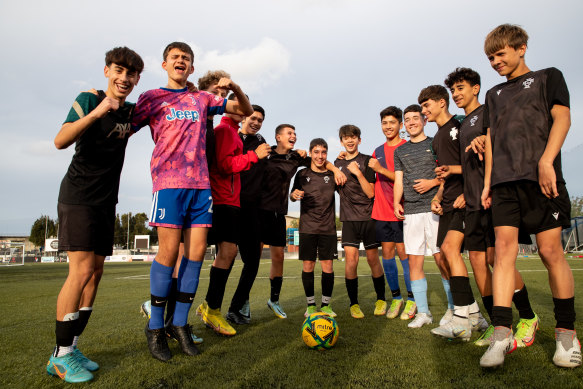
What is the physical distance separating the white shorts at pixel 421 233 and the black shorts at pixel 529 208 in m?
1.71

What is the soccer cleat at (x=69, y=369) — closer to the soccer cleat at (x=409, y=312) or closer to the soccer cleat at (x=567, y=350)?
the soccer cleat at (x=567, y=350)

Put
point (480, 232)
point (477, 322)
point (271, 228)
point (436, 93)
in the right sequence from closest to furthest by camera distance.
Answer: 1. point (480, 232)
2. point (477, 322)
3. point (436, 93)
4. point (271, 228)

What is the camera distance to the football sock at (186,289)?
312 cm

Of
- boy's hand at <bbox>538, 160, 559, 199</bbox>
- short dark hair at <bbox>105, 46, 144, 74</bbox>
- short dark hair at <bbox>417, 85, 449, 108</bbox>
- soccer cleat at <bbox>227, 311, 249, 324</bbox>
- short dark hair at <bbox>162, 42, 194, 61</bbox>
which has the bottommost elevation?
soccer cleat at <bbox>227, 311, 249, 324</bbox>

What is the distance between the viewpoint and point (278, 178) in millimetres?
5273

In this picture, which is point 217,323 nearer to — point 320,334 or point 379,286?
point 320,334

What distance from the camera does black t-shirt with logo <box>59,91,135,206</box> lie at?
272cm

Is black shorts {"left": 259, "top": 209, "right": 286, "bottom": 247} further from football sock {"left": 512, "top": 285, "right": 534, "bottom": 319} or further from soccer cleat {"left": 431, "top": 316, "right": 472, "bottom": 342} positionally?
football sock {"left": 512, "top": 285, "right": 534, "bottom": 319}

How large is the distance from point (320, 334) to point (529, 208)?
1.93 meters

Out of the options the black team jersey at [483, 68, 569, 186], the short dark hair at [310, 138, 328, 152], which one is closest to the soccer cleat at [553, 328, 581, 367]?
the black team jersey at [483, 68, 569, 186]

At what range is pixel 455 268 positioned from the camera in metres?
3.55

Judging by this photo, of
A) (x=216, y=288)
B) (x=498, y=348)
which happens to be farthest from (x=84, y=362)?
(x=498, y=348)

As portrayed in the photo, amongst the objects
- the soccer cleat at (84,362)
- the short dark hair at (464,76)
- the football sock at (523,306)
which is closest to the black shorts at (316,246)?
the football sock at (523,306)

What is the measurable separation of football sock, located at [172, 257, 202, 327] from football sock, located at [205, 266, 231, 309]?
0.73 meters
